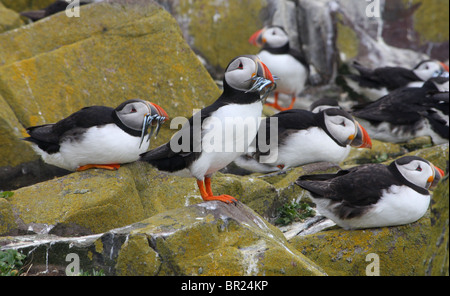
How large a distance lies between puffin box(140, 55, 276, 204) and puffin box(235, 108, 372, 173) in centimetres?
230

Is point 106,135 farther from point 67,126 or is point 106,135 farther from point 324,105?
point 324,105

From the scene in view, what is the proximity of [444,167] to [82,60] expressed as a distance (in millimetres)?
4736

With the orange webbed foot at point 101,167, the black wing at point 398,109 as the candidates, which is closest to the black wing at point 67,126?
the orange webbed foot at point 101,167

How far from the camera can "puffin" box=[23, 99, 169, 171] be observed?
20.3 ft

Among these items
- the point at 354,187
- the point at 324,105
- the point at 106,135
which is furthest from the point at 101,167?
the point at 324,105

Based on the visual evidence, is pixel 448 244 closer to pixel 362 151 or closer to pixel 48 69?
pixel 362 151

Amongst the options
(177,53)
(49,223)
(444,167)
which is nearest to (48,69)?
(177,53)

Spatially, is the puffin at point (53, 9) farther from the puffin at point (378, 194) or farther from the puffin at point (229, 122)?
the puffin at point (378, 194)

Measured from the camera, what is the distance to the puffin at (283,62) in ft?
34.9

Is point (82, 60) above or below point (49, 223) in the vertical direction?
above

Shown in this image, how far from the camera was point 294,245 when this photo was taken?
5.89m

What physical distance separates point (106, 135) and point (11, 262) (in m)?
1.86

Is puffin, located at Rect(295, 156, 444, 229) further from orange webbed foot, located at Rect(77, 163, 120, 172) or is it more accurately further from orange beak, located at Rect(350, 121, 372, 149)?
orange webbed foot, located at Rect(77, 163, 120, 172)

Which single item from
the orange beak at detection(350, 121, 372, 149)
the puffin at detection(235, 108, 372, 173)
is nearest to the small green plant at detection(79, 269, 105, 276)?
the puffin at detection(235, 108, 372, 173)
